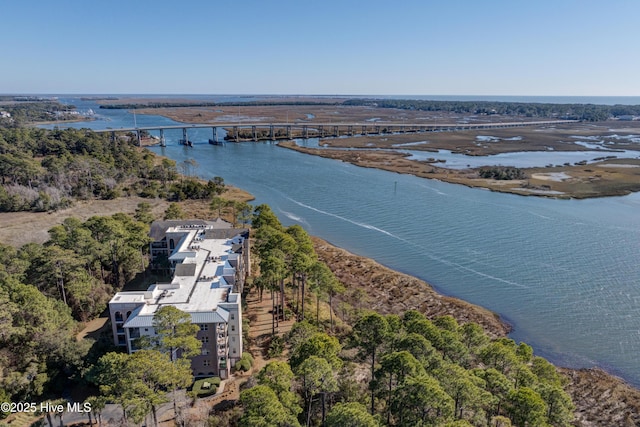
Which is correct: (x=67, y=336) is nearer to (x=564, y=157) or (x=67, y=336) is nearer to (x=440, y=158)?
(x=440, y=158)

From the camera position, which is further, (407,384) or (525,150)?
(525,150)

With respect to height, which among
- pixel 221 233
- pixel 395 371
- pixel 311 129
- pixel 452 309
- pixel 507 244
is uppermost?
pixel 311 129

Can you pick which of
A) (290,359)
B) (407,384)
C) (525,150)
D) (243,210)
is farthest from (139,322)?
(525,150)

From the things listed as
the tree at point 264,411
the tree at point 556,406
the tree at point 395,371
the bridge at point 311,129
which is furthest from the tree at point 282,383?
the bridge at point 311,129

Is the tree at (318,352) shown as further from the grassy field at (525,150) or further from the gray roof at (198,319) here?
the grassy field at (525,150)

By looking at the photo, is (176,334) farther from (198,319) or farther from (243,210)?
(243,210)

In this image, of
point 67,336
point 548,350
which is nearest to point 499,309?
point 548,350
